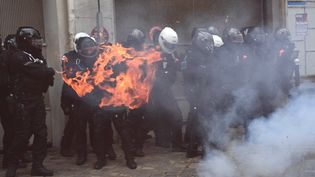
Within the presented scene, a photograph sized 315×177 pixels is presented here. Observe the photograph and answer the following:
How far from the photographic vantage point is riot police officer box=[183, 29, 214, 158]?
7820 mm

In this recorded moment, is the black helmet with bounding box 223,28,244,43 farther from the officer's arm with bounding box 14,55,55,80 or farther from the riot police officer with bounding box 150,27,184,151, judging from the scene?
the officer's arm with bounding box 14,55,55,80

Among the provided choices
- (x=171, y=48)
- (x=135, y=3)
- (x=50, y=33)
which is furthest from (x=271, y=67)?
(x=50, y=33)

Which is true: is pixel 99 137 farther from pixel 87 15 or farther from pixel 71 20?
pixel 87 15

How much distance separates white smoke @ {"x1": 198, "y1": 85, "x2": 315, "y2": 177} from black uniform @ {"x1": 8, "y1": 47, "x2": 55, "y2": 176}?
2.31 meters

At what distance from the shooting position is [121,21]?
396 inches

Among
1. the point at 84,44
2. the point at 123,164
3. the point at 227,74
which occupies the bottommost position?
the point at 123,164

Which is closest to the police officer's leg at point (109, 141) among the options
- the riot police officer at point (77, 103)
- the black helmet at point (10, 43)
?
the riot police officer at point (77, 103)

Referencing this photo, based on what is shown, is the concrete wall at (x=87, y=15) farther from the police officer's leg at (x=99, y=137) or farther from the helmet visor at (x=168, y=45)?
the police officer's leg at (x=99, y=137)

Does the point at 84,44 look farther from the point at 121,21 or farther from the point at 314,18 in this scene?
the point at 314,18

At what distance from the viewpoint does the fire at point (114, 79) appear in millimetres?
7477

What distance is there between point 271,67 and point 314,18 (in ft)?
11.4

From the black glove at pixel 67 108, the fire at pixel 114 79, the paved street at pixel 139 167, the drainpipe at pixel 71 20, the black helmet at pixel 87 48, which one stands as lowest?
the paved street at pixel 139 167

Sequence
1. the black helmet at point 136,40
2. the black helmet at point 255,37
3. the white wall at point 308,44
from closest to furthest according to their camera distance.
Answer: the black helmet at point 136,40 → the black helmet at point 255,37 → the white wall at point 308,44

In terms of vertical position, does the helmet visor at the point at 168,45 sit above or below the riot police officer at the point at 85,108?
above
